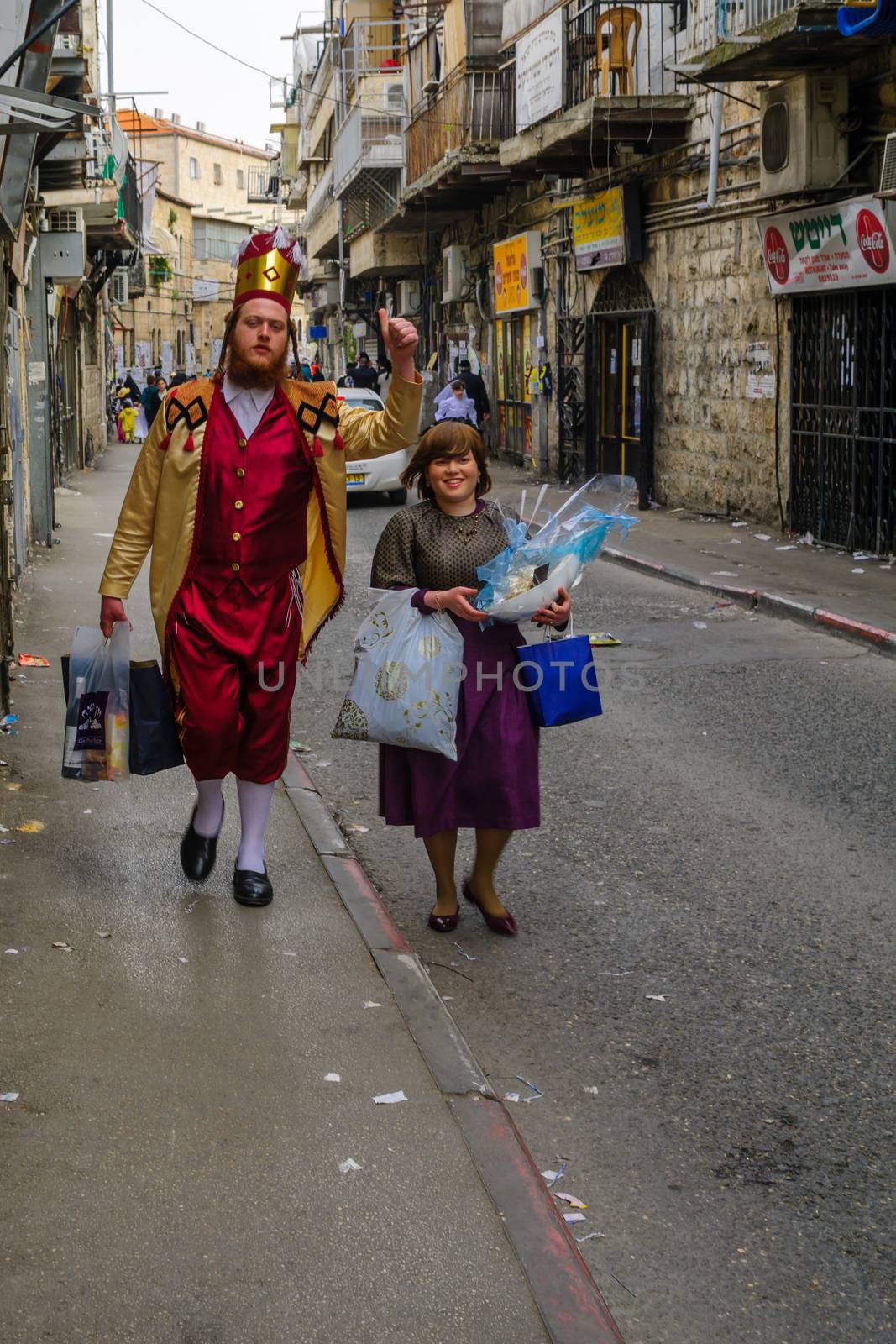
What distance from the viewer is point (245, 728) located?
521 centimetres

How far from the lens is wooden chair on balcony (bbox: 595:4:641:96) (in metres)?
18.6

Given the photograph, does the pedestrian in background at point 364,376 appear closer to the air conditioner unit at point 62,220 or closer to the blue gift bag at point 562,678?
the air conditioner unit at point 62,220

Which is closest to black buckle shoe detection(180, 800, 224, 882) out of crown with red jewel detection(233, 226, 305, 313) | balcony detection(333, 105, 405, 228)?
crown with red jewel detection(233, 226, 305, 313)

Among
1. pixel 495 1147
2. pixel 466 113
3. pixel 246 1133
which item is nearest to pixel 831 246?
pixel 495 1147

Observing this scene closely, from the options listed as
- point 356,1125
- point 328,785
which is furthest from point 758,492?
A: point 356,1125

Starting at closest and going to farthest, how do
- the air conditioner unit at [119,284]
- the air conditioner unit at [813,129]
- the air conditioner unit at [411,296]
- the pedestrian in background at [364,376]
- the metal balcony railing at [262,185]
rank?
the air conditioner unit at [813,129], the pedestrian in background at [364,376], the air conditioner unit at [411,296], the air conditioner unit at [119,284], the metal balcony railing at [262,185]

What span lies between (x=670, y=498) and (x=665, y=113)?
4524 millimetres

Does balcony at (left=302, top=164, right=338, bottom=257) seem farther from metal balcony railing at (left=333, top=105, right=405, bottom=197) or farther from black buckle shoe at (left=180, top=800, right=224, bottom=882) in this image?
black buckle shoe at (left=180, top=800, right=224, bottom=882)

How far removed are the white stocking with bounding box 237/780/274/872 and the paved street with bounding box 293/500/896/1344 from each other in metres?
0.54

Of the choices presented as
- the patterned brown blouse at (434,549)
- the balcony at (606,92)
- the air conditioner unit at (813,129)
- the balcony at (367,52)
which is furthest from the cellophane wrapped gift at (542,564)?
the balcony at (367,52)

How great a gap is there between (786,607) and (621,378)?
Result: 10.2 meters

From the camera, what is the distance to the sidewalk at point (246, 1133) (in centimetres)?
289

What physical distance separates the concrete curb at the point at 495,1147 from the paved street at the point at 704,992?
0.43 feet

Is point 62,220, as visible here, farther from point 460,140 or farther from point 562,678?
point 562,678
